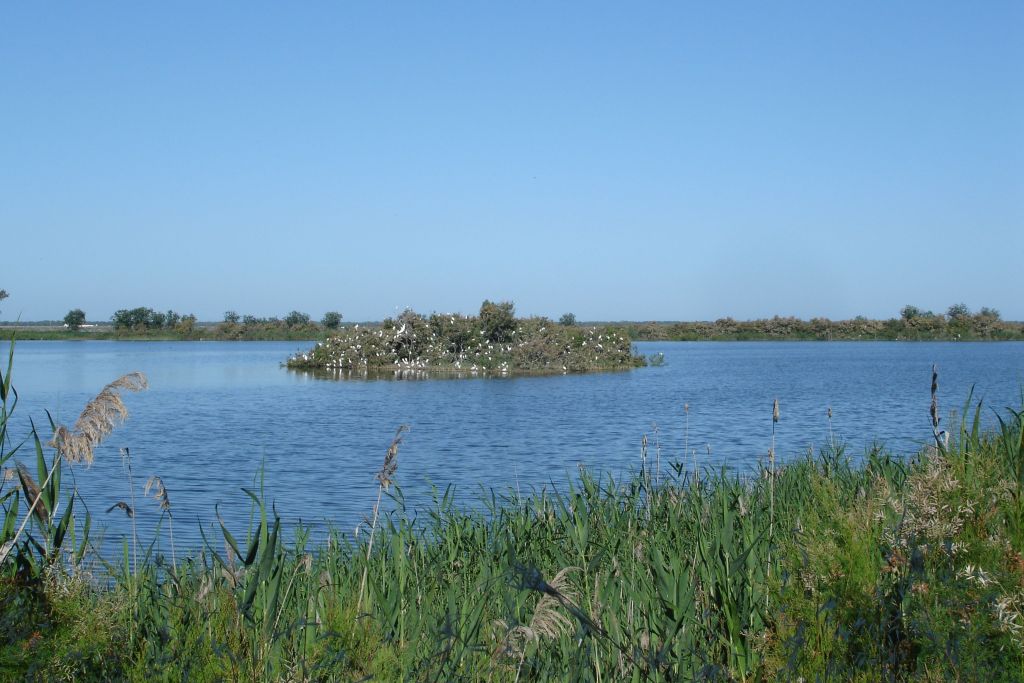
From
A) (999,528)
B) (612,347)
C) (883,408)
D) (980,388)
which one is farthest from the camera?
(612,347)

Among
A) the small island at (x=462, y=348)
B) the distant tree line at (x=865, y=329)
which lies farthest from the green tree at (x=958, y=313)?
the small island at (x=462, y=348)

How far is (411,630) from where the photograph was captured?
17.4 feet

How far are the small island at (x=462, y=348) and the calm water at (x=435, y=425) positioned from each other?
326cm

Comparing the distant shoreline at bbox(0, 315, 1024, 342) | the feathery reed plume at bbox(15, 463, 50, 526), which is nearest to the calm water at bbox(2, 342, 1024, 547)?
the feathery reed plume at bbox(15, 463, 50, 526)

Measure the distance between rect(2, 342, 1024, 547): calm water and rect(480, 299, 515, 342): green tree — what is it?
4832mm

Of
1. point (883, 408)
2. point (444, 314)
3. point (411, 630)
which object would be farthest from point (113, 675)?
point (444, 314)

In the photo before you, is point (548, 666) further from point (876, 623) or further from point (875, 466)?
point (875, 466)

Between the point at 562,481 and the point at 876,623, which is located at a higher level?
the point at 876,623

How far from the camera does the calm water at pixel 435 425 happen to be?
15.1 meters

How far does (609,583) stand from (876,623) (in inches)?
64.8

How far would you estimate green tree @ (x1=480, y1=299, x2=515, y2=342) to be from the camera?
4696cm

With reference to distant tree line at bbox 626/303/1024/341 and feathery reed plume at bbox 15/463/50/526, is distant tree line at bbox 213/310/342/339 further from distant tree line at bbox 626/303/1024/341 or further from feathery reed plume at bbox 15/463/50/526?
feathery reed plume at bbox 15/463/50/526

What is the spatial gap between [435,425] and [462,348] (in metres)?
23.2

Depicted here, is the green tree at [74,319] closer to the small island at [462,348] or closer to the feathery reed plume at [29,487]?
the small island at [462,348]
